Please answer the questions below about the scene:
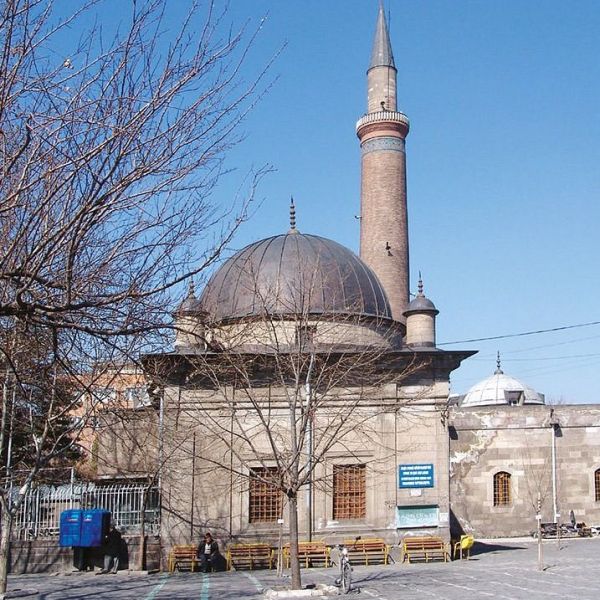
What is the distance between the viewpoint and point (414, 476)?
23.2m

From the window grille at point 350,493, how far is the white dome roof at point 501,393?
879 inches

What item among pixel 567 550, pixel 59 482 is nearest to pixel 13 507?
pixel 59 482

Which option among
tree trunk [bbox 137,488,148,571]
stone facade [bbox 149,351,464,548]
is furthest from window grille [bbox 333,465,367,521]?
tree trunk [bbox 137,488,148,571]

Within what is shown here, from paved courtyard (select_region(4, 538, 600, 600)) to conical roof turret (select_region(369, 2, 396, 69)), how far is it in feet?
91.4

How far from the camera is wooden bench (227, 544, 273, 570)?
2183 cm

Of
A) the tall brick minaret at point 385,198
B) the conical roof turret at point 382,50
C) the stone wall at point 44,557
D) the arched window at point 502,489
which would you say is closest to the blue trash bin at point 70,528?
the stone wall at point 44,557

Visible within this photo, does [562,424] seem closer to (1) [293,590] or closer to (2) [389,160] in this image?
(2) [389,160]

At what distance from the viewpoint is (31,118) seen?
6680 millimetres

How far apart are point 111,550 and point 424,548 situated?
8167mm

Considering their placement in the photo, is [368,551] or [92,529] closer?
[92,529]

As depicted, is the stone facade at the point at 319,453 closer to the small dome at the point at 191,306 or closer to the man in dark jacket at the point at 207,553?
the man in dark jacket at the point at 207,553

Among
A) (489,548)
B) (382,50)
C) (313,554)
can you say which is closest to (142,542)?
(313,554)

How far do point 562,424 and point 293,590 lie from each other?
69.8ft

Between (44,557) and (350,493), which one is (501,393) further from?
(44,557)
